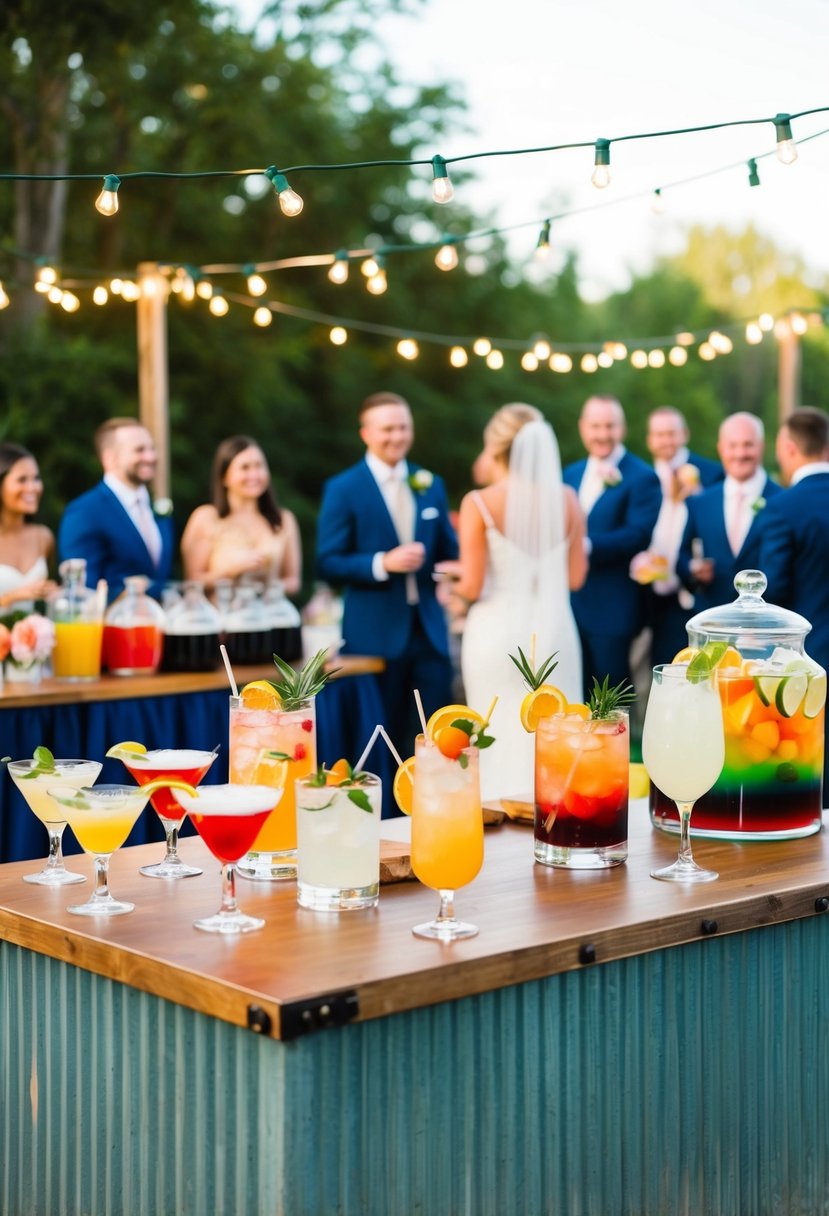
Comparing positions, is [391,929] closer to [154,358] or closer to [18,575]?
[18,575]

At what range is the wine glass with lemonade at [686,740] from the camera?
2.11 m

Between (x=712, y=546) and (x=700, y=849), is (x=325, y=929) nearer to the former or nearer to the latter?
(x=700, y=849)

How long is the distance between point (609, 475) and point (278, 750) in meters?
4.36

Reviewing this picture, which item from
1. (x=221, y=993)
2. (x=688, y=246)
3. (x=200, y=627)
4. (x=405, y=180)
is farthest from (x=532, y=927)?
(x=688, y=246)

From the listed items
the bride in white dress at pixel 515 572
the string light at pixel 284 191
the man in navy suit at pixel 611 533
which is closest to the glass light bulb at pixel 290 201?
the string light at pixel 284 191

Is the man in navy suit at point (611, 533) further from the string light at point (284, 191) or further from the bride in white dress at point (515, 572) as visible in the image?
the string light at point (284, 191)

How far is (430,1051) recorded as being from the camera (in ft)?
5.62

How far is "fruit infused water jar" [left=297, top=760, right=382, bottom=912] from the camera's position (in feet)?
6.13

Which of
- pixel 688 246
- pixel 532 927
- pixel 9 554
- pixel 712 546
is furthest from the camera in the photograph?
pixel 688 246

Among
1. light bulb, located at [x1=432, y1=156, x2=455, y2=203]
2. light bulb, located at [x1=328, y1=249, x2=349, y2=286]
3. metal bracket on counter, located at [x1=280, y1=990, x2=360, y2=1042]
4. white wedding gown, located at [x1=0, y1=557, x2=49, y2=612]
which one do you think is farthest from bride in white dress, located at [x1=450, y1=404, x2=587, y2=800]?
metal bracket on counter, located at [x1=280, y1=990, x2=360, y2=1042]

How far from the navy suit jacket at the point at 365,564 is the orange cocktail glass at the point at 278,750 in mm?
3294

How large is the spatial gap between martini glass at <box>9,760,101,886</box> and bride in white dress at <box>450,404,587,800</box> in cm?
298

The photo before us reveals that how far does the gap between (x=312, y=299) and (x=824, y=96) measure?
22.8 ft

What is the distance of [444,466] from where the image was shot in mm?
16531
